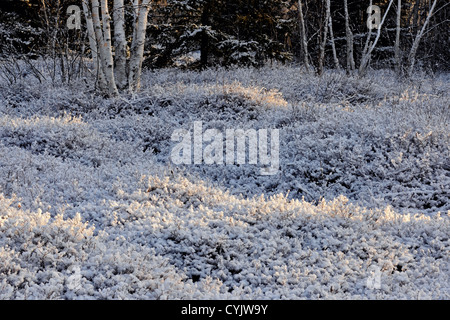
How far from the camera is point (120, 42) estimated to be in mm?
12031

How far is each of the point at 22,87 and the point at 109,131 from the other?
5728mm

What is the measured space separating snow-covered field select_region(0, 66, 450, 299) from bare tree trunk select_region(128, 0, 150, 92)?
125 centimetres

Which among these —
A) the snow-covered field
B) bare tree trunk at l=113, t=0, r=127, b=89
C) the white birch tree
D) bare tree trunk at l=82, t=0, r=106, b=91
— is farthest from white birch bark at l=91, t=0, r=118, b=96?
the snow-covered field

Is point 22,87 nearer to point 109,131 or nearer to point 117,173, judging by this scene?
point 109,131

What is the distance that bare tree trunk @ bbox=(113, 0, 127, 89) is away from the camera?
1162 centimetres

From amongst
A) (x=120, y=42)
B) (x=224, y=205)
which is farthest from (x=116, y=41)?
Answer: (x=224, y=205)

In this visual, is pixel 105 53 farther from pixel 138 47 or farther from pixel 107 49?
pixel 138 47

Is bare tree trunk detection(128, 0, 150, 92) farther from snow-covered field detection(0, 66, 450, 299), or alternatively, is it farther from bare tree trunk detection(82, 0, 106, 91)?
snow-covered field detection(0, 66, 450, 299)

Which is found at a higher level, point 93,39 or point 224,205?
point 93,39

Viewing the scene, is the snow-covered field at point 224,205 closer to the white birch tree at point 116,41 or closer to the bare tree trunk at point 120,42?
the white birch tree at point 116,41

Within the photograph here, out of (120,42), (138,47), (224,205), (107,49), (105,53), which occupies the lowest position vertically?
(224,205)

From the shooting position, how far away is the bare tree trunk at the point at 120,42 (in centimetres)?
1162

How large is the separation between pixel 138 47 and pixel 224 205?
8190 mm
